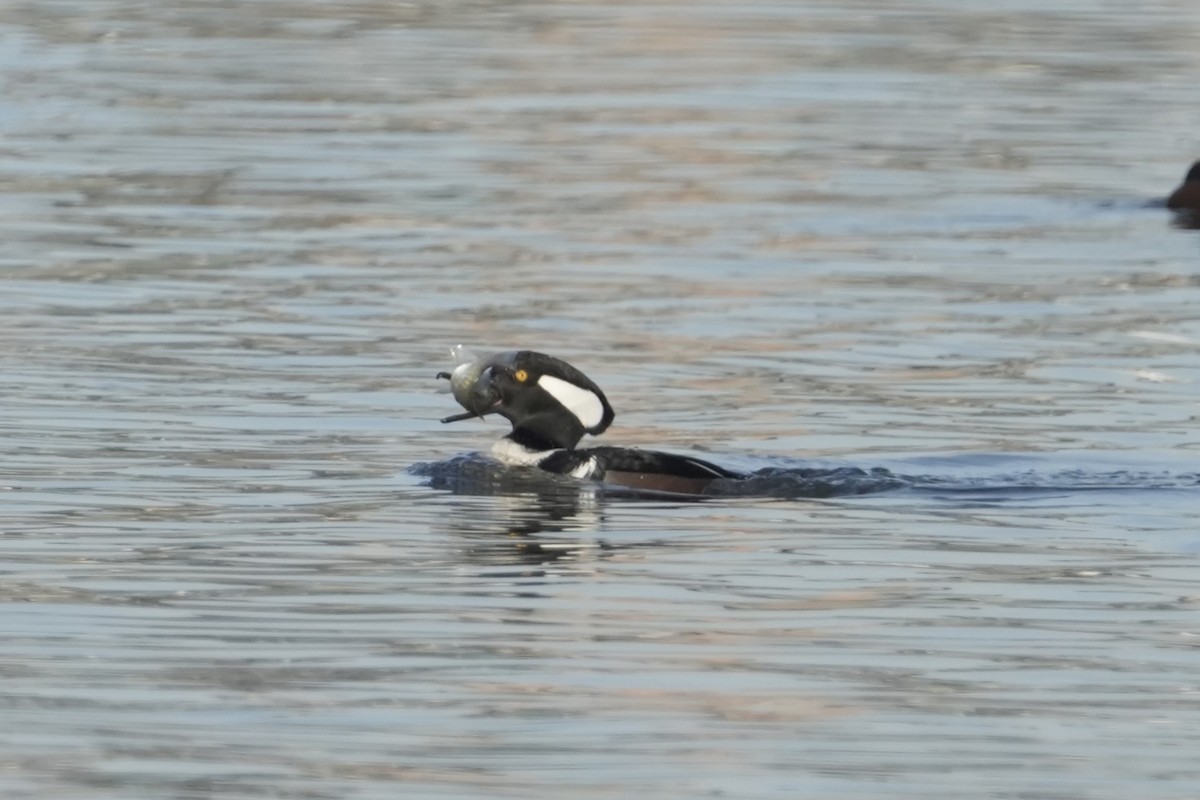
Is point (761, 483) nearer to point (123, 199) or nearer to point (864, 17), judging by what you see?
point (123, 199)

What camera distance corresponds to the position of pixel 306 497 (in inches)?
487

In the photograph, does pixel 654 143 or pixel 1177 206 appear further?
pixel 654 143

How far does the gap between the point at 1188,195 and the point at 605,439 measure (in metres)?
9.90

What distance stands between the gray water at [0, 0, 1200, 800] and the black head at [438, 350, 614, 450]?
0.43m

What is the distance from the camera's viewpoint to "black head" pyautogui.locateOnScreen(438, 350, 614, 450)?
42.5 ft

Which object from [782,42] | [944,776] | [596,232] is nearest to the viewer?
[944,776]

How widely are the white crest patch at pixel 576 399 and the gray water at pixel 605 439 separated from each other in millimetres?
475

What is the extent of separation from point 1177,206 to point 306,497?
12.7m

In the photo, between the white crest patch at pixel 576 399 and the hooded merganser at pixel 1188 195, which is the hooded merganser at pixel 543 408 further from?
the hooded merganser at pixel 1188 195

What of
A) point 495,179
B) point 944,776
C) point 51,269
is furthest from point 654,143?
point 944,776

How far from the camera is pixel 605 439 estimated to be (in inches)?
580

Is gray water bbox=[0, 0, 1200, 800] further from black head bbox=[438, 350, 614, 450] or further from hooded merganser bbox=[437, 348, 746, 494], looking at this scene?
black head bbox=[438, 350, 614, 450]

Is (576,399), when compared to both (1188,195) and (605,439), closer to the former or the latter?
(605,439)

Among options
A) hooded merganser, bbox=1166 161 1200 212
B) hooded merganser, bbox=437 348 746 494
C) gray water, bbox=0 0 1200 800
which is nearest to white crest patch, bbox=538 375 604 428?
hooded merganser, bbox=437 348 746 494
